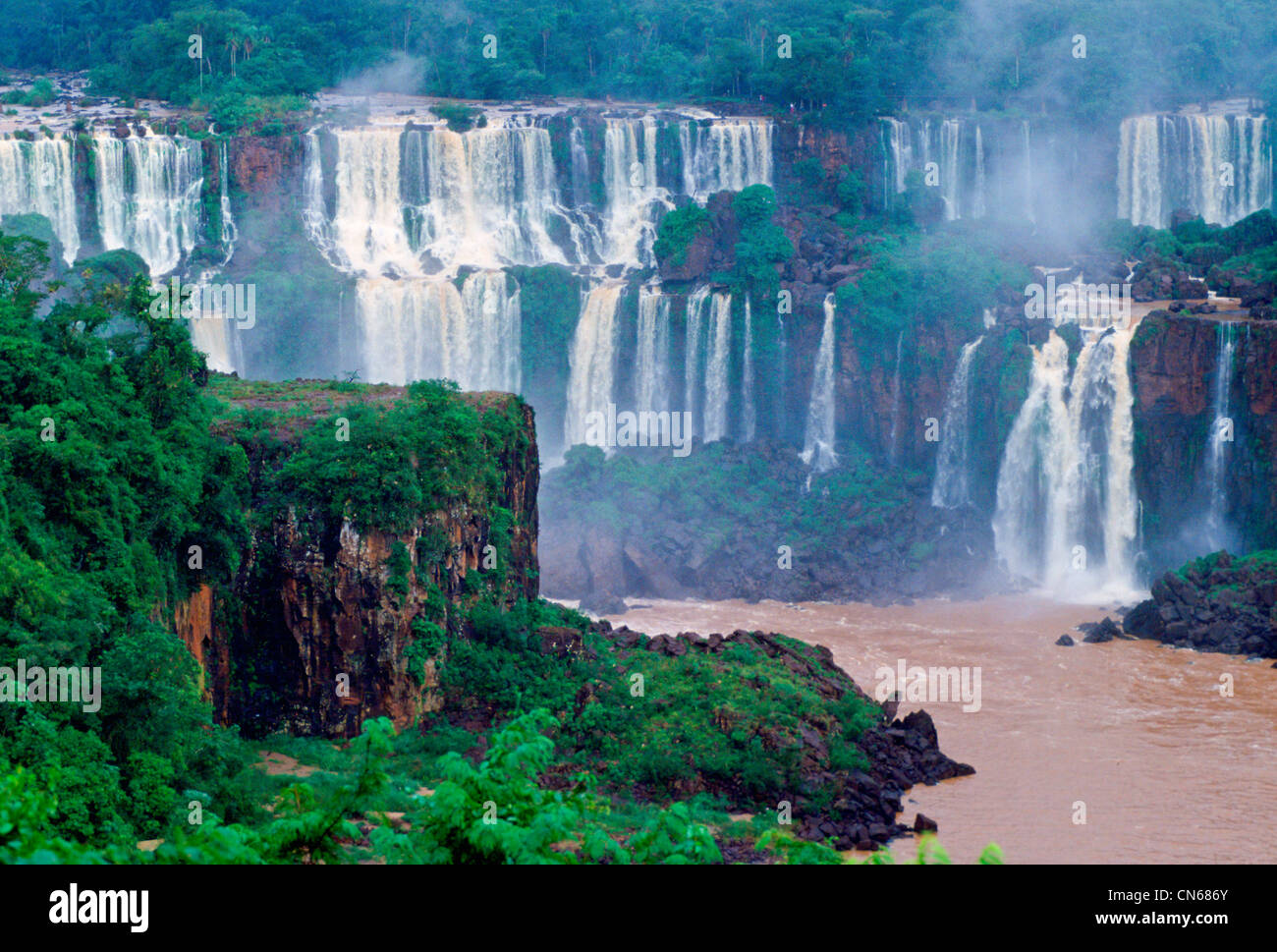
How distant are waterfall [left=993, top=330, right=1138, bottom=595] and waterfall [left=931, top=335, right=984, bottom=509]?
5.32ft

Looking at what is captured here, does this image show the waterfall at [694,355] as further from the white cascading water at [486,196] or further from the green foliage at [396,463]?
the green foliage at [396,463]

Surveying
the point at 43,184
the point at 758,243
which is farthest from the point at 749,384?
the point at 43,184

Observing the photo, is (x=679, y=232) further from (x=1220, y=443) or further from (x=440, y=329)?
(x=1220, y=443)

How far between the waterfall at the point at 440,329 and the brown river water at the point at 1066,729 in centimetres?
1213

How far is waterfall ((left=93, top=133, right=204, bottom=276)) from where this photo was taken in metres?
51.0

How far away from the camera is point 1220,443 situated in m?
41.3

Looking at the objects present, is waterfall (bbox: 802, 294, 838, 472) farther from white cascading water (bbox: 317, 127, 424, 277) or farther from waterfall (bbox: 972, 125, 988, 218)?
white cascading water (bbox: 317, 127, 424, 277)

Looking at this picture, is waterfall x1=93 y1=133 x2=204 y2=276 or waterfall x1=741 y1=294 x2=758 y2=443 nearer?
waterfall x1=741 y1=294 x2=758 y2=443

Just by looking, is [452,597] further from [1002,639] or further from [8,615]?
[1002,639]

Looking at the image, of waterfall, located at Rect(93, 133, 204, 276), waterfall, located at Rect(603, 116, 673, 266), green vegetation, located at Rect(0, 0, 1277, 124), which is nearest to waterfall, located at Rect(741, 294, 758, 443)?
waterfall, located at Rect(603, 116, 673, 266)

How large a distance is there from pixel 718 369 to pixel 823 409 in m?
3.45

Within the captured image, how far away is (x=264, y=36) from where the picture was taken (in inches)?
2473

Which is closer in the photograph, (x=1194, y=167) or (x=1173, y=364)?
(x=1173, y=364)

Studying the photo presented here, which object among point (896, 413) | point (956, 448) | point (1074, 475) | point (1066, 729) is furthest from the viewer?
point (896, 413)
